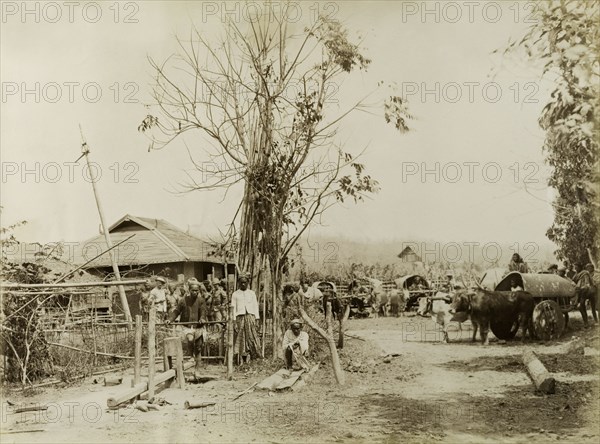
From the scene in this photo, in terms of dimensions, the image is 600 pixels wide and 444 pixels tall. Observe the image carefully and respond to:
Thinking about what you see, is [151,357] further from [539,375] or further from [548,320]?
[548,320]

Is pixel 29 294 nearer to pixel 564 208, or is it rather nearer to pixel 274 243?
pixel 274 243

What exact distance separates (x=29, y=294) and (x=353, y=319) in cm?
633

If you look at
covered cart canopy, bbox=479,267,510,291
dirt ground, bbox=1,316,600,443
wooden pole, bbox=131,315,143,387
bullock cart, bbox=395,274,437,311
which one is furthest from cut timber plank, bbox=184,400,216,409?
bullock cart, bbox=395,274,437,311

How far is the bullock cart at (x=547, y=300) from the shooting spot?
640 centimetres

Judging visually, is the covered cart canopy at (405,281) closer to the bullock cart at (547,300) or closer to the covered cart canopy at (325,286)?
the covered cart canopy at (325,286)

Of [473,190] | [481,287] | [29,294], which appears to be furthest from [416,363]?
[29,294]

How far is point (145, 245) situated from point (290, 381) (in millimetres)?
3697

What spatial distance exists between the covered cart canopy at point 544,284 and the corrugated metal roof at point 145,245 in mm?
4053

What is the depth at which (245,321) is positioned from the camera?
7777 mm

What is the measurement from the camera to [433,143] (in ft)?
20.3

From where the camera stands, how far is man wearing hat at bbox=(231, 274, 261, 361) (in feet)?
25.0

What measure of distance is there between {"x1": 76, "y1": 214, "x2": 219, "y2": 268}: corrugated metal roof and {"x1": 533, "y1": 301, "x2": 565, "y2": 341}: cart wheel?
4.32 metres

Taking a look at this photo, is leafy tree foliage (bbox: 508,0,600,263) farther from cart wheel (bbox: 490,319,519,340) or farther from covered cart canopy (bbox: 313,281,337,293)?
covered cart canopy (bbox: 313,281,337,293)

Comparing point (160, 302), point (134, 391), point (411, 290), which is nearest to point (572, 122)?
point (134, 391)
